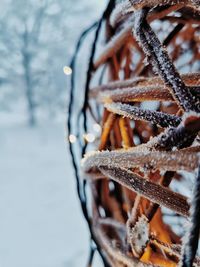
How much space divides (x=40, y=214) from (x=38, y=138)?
3.79 m

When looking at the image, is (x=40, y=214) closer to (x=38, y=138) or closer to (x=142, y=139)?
(x=142, y=139)

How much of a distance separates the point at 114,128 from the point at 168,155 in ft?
0.86

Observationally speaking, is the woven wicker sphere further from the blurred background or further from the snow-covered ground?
the snow-covered ground

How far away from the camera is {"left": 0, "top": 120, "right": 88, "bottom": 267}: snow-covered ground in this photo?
5.66 feet

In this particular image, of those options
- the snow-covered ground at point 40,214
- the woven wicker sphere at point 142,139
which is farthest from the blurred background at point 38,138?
the woven wicker sphere at point 142,139

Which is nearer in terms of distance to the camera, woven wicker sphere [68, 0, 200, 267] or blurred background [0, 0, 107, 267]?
woven wicker sphere [68, 0, 200, 267]

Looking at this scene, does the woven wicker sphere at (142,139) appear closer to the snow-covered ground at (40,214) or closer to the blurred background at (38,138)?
the blurred background at (38,138)

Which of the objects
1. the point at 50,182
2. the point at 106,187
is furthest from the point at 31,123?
the point at 106,187

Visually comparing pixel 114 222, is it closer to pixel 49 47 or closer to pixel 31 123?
pixel 49 47

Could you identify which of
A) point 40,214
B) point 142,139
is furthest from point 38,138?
point 142,139

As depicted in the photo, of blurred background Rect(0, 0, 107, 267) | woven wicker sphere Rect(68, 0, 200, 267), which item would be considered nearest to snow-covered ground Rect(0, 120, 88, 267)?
blurred background Rect(0, 0, 107, 267)

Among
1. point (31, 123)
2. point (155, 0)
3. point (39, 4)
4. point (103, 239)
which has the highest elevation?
point (39, 4)

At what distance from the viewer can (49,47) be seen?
5871 millimetres

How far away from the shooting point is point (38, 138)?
6020mm
